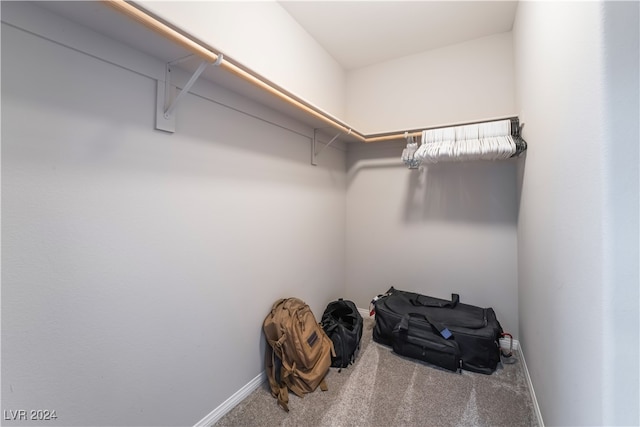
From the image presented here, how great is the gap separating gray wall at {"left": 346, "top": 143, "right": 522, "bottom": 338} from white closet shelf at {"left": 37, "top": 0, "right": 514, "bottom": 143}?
1.26 m

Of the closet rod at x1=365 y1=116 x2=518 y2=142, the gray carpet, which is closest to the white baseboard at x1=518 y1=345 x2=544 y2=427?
the gray carpet

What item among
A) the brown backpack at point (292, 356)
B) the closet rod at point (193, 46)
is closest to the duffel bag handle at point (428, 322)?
the brown backpack at point (292, 356)

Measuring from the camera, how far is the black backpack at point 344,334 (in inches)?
69.9

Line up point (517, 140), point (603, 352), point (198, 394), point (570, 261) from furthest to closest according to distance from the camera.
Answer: point (517, 140) < point (198, 394) < point (570, 261) < point (603, 352)

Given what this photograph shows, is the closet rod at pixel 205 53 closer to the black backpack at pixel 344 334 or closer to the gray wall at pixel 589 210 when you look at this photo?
the gray wall at pixel 589 210

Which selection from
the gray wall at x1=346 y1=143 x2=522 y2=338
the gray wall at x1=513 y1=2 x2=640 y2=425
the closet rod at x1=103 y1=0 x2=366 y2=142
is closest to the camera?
the gray wall at x1=513 y1=2 x2=640 y2=425

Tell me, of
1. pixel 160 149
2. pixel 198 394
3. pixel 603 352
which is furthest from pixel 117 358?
pixel 603 352

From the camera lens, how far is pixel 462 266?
216cm

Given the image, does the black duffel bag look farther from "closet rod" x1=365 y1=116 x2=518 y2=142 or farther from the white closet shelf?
the white closet shelf

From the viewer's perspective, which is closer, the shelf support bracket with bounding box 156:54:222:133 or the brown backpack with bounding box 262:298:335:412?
the shelf support bracket with bounding box 156:54:222:133

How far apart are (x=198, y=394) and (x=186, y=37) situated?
1567mm

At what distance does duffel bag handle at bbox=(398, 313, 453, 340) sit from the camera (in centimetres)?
175

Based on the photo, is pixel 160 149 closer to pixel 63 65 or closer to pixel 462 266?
pixel 63 65

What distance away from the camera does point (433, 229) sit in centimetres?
227
